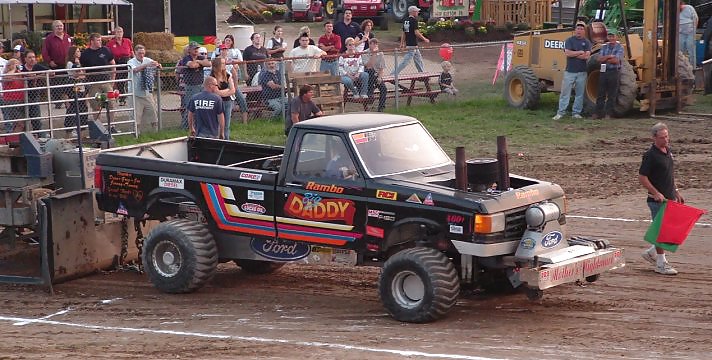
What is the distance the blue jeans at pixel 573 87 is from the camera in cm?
2306

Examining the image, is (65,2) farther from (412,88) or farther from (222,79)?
(222,79)

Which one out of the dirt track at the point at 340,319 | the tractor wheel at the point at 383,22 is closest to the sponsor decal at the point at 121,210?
the dirt track at the point at 340,319

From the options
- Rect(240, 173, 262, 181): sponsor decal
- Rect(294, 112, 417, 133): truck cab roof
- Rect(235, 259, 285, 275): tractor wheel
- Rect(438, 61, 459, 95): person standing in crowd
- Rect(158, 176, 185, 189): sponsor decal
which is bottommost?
Rect(235, 259, 285, 275): tractor wheel

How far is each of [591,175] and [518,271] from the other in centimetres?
800

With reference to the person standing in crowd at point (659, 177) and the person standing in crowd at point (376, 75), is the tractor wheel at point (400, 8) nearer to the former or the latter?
the person standing in crowd at point (376, 75)

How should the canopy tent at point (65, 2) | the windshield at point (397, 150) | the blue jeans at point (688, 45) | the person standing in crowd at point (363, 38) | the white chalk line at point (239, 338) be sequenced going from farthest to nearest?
the canopy tent at point (65, 2)
the blue jeans at point (688, 45)
the person standing in crowd at point (363, 38)
the windshield at point (397, 150)
the white chalk line at point (239, 338)

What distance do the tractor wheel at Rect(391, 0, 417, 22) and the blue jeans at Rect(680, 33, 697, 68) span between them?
17557 millimetres

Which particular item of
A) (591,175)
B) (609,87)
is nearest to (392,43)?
(609,87)

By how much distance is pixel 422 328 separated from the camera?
34.4 feet

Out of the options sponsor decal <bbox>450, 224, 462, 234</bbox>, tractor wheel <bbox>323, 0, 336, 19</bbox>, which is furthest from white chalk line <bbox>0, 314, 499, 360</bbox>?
tractor wheel <bbox>323, 0, 336, 19</bbox>

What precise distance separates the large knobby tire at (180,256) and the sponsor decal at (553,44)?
1377 centimetres

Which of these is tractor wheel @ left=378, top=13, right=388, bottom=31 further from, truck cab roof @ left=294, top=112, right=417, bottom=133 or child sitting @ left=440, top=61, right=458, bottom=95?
truck cab roof @ left=294, top=112, right=417, bottom=133

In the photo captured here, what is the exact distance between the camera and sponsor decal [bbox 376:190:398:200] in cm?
1084

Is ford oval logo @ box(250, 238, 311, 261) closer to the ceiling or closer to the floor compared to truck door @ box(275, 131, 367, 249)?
closer to the floor
